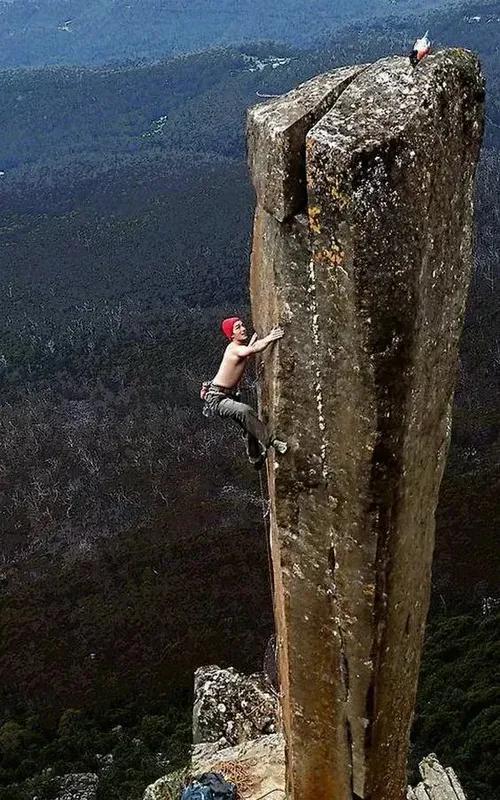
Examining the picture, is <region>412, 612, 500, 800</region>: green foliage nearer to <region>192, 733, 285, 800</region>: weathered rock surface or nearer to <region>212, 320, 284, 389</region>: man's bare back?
<region>192, 733, 285, 800</region>: weathered rock surface

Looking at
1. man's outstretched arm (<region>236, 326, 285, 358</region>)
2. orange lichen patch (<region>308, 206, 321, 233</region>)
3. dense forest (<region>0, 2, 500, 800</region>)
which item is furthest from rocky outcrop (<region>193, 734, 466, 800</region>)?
orange lichen patch (<region>308, 206, 321, 233</region>)

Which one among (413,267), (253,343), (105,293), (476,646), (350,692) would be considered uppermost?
(413,267)

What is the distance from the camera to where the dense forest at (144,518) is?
100ft

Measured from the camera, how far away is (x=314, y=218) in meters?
8.03

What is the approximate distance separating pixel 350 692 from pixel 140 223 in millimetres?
133242

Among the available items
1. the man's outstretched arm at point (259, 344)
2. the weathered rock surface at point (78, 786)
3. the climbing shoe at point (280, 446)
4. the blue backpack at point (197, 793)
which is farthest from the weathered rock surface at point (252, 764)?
the weathered rock surface at point (78, 786)

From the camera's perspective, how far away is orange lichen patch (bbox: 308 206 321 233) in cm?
796

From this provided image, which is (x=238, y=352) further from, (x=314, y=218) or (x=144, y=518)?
(x=144, y=518)

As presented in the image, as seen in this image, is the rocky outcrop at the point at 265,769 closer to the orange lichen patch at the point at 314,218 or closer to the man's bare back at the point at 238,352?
the man's bare back at the point at 238,352

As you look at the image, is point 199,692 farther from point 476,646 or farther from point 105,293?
point 105,293

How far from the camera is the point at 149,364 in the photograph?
90.1 m

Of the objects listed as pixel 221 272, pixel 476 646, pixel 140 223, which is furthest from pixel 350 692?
pixel 140 223

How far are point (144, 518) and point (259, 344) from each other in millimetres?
50337

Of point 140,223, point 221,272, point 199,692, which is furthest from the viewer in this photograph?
point 140,223
